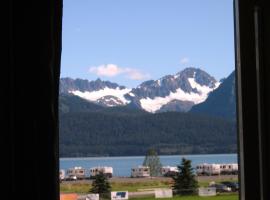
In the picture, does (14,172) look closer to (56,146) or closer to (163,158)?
(56,146)

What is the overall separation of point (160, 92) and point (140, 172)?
28 centimetres

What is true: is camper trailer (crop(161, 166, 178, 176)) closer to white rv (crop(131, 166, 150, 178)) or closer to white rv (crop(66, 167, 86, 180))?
white rv (crop(131, 166, 150, 178))

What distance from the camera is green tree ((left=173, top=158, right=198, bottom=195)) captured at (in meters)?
1.42

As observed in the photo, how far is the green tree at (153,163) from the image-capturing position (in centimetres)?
140

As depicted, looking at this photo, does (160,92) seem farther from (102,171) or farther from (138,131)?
(102,171)

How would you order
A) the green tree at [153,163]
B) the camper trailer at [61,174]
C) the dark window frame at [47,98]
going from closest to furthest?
the dark window frame at [47,98] → the camper trailer at [61,174] → the green tree at [153,163]

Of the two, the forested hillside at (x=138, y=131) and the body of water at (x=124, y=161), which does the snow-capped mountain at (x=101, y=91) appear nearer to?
the forested hillside at (x=138, y=131)

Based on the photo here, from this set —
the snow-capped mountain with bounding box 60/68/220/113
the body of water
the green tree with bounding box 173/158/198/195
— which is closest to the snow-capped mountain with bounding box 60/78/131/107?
the snow-capped mountain with bounding box 60/68/220/113

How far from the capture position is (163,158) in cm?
140

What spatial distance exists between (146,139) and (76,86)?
0.30 m

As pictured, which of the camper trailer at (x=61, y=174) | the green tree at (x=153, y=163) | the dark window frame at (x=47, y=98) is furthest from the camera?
the green tree at (x=153, y=163)

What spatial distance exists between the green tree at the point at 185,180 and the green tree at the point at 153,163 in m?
0.07

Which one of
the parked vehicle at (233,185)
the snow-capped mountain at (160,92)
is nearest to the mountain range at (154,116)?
the snow-capped mountain at (160,92)

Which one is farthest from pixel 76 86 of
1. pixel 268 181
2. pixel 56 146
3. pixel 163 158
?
pixel 268 181
